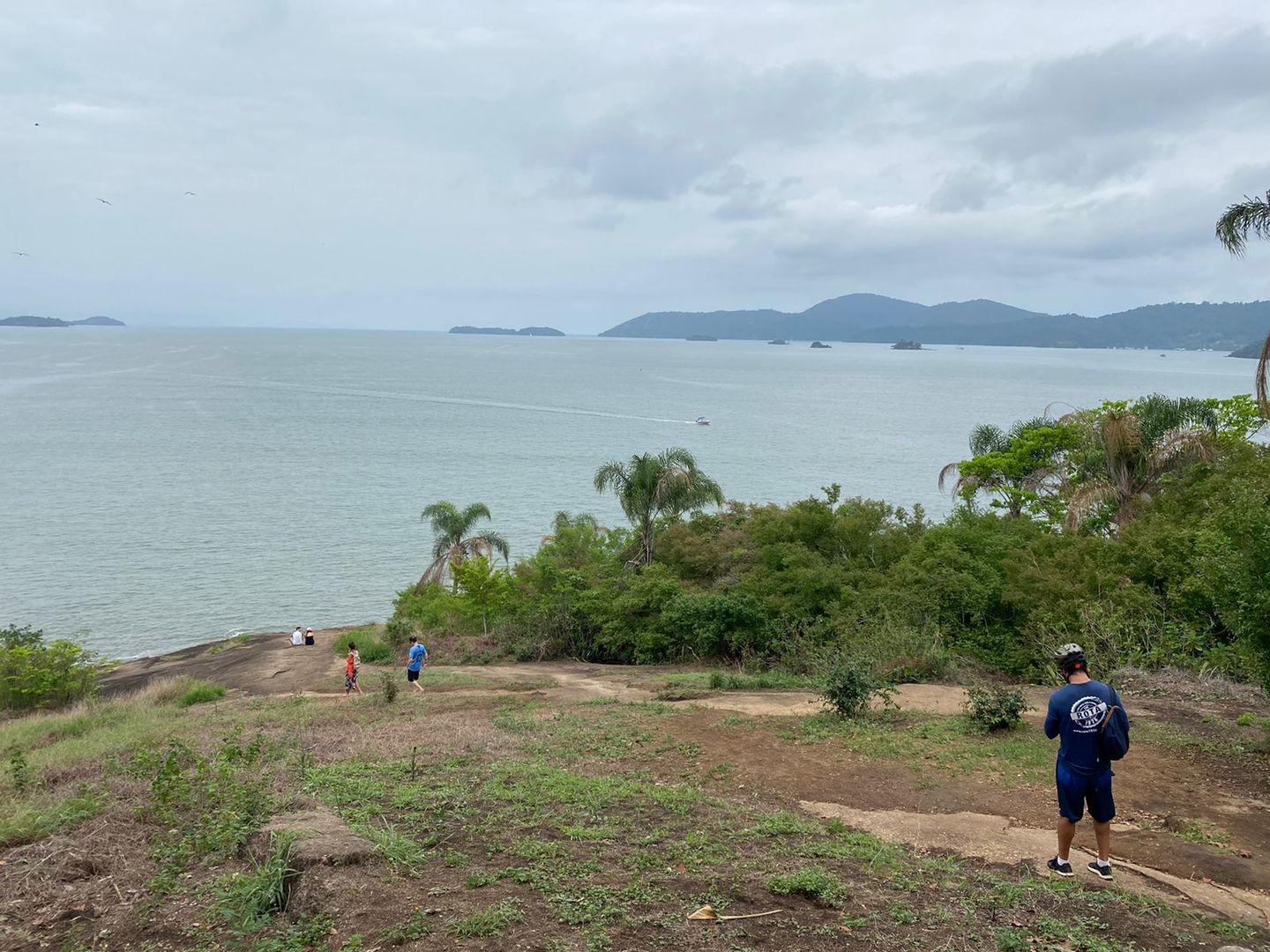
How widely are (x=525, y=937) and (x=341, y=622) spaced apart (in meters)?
35.6

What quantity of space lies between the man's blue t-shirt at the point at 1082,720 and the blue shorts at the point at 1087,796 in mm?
51

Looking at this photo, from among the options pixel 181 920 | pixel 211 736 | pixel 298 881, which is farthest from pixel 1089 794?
pixel 211 736

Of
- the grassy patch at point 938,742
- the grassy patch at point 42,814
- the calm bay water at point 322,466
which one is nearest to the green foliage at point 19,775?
the grassy patch at point 42,814

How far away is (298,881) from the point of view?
6.25 metres

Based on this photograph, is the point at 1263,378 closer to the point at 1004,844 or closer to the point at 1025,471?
the point at 1004,844

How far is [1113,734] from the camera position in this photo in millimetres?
6633

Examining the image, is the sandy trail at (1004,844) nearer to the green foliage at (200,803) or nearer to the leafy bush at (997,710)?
the leafy bush at (997,710)

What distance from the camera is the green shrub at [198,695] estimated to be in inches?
795

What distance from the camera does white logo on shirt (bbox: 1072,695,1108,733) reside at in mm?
6652

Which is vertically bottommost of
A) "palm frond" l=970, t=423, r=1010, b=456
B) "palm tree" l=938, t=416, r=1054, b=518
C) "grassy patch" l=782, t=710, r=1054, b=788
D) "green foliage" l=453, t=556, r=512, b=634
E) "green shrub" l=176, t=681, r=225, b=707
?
"green shrub" l=176, t=681, r=225, b=707

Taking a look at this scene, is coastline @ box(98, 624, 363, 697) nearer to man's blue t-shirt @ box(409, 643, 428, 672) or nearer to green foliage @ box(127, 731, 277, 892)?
man's blue t-shirt @ box(409, 643, 428, 672)

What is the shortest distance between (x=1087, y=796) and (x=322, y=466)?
70839mm

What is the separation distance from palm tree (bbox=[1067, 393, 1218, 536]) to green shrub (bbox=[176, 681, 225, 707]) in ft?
72.4

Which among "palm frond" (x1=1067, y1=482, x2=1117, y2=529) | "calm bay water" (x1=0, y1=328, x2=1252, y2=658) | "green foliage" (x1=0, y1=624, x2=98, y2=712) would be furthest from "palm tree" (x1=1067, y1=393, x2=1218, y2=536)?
"calm bay water" (x1=0, y1=328, x2=1252, y2=658)
